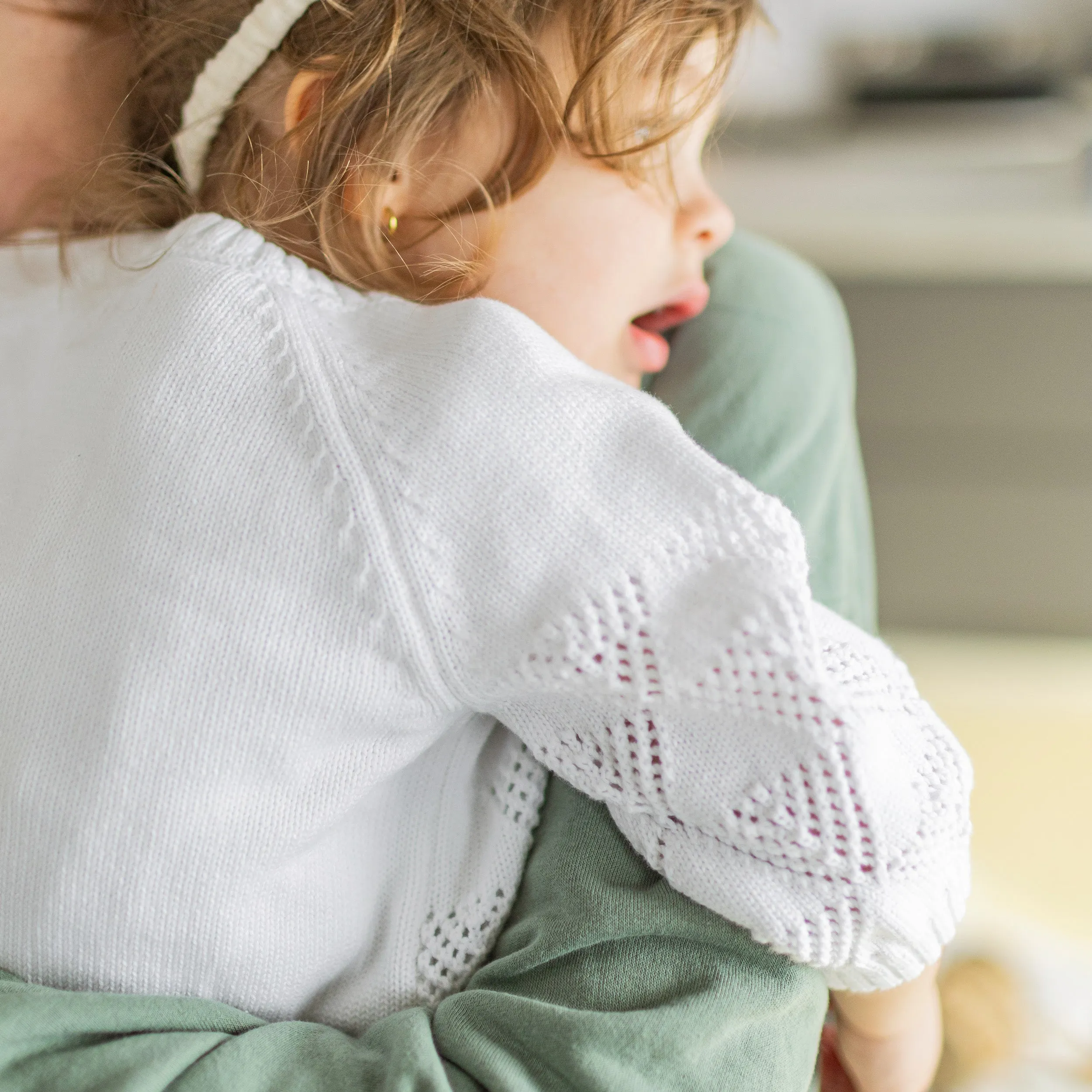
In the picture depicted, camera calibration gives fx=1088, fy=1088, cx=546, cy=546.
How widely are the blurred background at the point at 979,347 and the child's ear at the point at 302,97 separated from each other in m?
0.52

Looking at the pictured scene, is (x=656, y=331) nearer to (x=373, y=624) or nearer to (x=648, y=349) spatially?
(x=648, y=349)

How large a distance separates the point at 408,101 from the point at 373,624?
0.28 meters

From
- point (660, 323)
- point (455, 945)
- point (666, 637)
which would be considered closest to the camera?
point (666, 637)

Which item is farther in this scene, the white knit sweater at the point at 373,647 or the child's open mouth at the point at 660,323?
the child's open mouth at the point at 660,323

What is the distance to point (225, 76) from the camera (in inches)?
22.5

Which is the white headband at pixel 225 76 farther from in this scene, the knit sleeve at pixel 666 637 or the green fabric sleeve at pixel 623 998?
the green fabric sleeve at pixel 623 998

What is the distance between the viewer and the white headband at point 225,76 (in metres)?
0.55

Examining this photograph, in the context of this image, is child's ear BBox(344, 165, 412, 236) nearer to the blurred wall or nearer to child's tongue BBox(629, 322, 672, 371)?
child's tongue BBox(629, 322, 672, 371)

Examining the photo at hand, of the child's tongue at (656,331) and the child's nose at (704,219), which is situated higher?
the child's nose at (704,219)

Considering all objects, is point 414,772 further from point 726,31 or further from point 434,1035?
point 726,31

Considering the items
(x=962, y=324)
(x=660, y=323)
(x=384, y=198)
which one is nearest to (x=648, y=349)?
(x=660, y=323)

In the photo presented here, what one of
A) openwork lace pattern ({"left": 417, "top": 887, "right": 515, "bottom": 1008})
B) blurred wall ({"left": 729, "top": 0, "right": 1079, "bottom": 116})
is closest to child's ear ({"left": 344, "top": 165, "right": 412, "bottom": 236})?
openwork lace pattern ({"left": 417, "top": 887, "right": 515, "bottom": 1008})

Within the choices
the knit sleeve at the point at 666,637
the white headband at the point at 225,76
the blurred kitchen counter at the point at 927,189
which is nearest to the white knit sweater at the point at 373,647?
the knit sleeve at the point at 666,637

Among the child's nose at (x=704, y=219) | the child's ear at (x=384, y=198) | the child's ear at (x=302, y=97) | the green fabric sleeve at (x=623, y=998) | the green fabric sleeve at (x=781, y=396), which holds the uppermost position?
the child's ear at (x=302, y=97)
